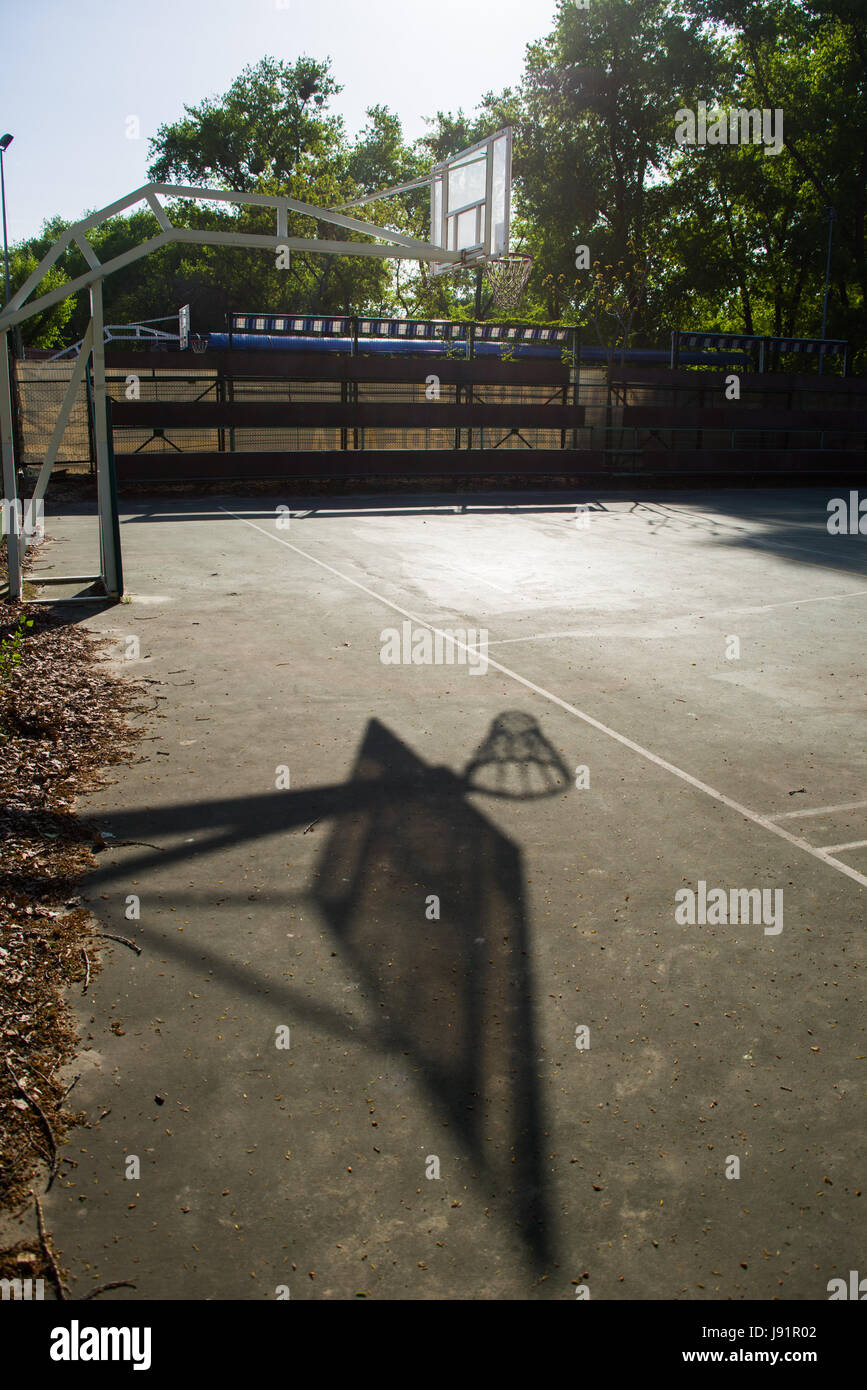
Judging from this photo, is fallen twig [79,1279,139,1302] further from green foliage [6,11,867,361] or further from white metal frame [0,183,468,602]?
green foliage [6,11,867,361]

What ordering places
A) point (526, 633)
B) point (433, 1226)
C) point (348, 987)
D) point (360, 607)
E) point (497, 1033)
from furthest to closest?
1. point (360, 607)
2. point (526, 633)
3. point (348, 987)
4. point (497, 1033)
5. point (433, 1226)

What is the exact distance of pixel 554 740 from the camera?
8.54 metres

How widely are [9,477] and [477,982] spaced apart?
10.5 metres

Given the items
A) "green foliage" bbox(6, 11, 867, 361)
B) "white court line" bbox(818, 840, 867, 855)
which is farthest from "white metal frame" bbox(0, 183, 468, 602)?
"green foliage" bbox(6, 11, 867, 361)

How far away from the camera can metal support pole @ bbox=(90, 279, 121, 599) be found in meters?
12.6

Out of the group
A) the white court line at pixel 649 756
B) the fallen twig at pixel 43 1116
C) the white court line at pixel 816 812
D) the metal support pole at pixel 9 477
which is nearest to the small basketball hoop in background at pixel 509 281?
the white court line at pixel 649 756

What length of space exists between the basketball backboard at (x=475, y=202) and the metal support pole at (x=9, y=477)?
9.15 m

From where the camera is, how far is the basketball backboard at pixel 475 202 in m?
17.8

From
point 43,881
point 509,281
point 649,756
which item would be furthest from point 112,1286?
point 509,281

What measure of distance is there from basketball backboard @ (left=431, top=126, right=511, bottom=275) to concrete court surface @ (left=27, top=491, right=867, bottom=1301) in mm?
10345
